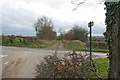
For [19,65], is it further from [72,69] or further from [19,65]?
[72,69]

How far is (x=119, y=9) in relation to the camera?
1.68m

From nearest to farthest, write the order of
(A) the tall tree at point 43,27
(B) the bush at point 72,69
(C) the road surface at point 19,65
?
(B) the bush at point 72,69 < (C) the road surface at point 19,65 < (A) the tall tree at point 43,27

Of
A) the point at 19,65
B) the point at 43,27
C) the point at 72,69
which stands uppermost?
the point at 43,27

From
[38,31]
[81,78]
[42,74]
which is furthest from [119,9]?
[38,31]

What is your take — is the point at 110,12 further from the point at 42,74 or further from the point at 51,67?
the point at 42,74

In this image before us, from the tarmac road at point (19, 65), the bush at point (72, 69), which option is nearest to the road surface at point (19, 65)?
the tarmac road at point (19, 65)

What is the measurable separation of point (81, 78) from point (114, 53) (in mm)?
930

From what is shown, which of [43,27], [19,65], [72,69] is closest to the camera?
[72,69]

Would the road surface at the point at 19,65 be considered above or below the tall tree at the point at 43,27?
below

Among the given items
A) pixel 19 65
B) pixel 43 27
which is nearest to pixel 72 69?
pixel 19 65

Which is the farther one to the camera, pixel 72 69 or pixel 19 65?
pixel 19 65

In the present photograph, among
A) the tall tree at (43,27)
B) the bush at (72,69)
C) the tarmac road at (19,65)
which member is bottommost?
the tarmac road at (19,65)

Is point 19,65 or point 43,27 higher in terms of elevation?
point 43,27

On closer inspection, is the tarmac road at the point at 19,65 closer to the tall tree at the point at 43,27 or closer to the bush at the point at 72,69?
the bush at the point at 72,69
